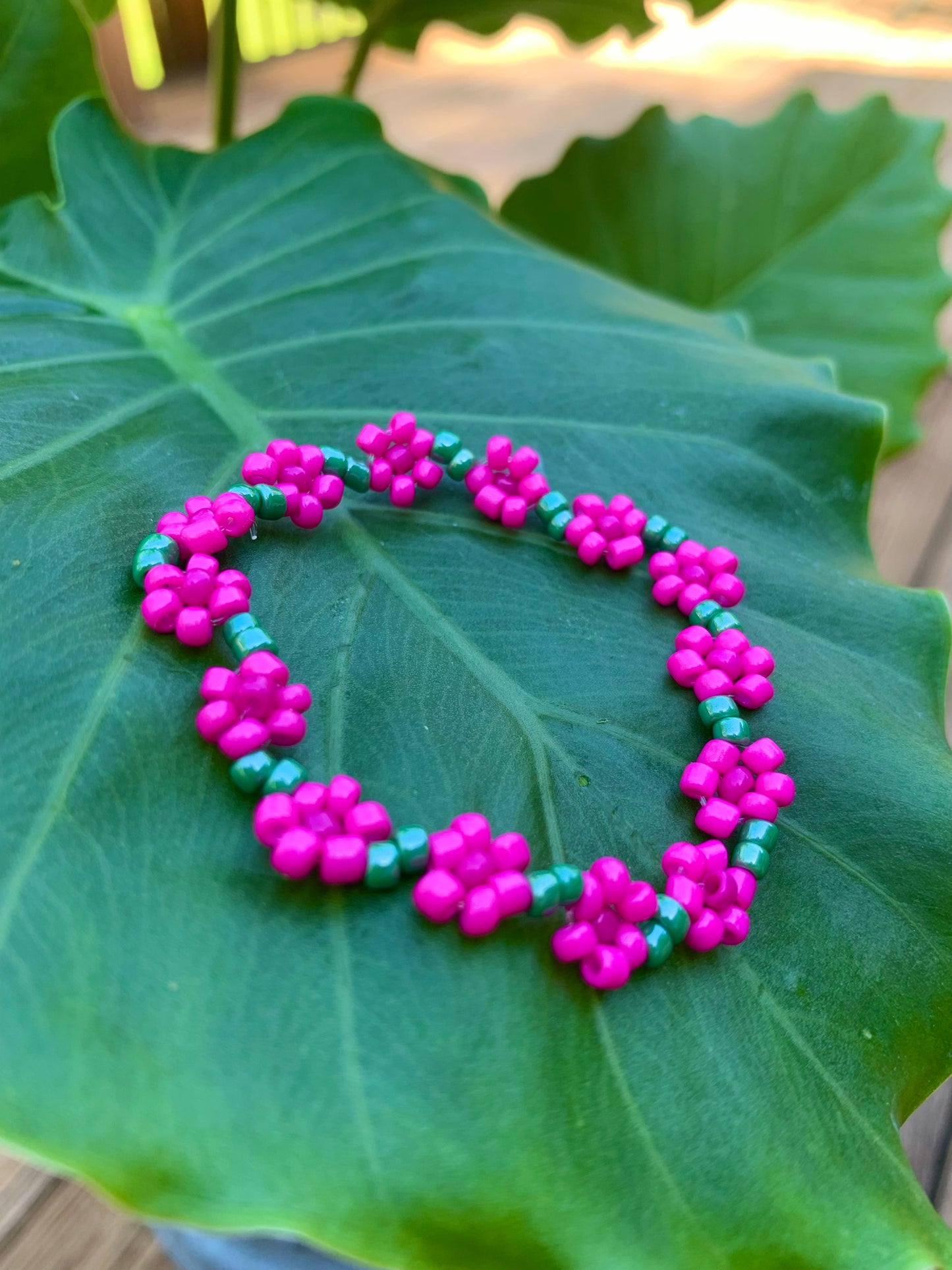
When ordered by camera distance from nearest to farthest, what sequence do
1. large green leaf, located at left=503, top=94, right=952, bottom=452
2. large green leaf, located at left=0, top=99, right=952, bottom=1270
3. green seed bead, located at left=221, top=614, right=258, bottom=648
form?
large green leaf, located at left=0, top=99, right=952, bottom=1270 < green seed bead, located at left=221, top=614, right=258, bottom=648 < large green leaf, located at left=503, top=94, right=952, bottom=452

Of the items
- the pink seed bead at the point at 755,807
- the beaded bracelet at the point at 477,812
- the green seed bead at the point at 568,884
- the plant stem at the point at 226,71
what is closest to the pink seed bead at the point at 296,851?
the beaded bracelet at the point at 477,812

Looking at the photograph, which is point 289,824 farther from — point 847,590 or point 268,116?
point 268,116

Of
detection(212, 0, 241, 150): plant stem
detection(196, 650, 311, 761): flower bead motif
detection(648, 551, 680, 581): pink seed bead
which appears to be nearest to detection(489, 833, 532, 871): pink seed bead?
detection(196, 650, 311, 761): flower bead motif

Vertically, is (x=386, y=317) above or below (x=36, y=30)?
below

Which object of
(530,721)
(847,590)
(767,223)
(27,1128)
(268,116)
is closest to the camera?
(27,1128)

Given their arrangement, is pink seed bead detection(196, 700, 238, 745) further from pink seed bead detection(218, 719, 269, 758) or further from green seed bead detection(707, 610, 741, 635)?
green seed bead detection(707, 610, 741, 635)

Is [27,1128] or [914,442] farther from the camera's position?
[914,442]

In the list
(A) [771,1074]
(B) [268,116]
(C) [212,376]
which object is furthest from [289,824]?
(B) [268,116]
